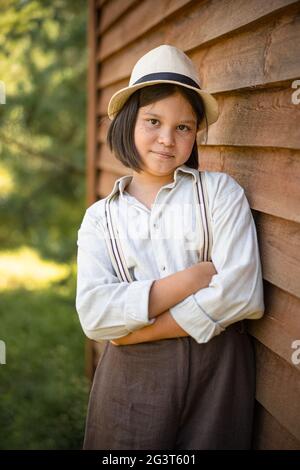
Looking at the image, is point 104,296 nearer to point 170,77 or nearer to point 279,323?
point 279,323

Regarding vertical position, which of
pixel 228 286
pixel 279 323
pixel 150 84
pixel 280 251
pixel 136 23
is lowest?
pixel 279 323

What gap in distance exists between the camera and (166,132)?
2080mm

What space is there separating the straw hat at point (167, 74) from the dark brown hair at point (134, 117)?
0.08 feet

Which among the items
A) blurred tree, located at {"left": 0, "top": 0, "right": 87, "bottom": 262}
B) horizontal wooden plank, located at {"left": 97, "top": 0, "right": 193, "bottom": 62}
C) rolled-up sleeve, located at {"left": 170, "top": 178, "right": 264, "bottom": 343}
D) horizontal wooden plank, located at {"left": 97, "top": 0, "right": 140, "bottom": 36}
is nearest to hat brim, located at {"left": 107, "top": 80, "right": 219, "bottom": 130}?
rolled-up sleeve, located at {"left": 170, "top": 178, "right": 264, "bottom": 343}

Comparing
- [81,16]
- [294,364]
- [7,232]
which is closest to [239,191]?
[294,364]

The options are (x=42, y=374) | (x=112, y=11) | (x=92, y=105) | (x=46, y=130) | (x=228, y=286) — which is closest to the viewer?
(x=228, y=286)

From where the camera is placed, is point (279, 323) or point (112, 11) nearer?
point (279, 323)

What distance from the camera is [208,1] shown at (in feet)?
8.39

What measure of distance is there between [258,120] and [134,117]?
0.48 metres

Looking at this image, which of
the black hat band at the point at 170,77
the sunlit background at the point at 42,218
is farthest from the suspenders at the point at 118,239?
the sunlit background at the point at 42,218

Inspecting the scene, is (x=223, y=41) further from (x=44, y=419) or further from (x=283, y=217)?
(x=44, y=419)

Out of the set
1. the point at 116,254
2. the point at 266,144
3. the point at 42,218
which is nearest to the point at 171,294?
the point at 116,254

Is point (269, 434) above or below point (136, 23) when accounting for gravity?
below

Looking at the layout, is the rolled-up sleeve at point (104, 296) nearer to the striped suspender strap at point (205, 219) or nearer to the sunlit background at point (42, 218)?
the striped suspender strap at point (205, 219)
